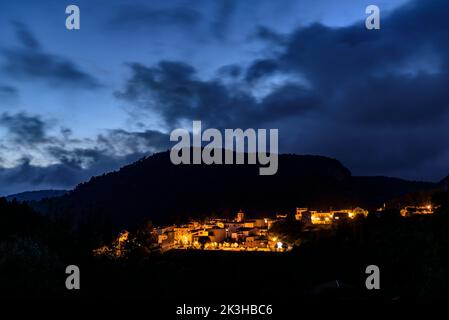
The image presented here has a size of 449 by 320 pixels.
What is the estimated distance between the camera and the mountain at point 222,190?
378ft

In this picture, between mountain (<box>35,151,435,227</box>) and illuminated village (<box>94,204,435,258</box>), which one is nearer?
illuminated village (<box>94,204,435,258</box>)

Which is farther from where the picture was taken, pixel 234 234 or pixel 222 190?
pixel 222 190

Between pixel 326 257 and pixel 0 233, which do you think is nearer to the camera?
pixel 0 233

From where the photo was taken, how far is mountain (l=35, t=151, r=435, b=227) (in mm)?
115125

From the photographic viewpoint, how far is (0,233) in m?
27.5

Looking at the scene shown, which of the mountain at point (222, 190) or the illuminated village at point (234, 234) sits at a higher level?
the mountain at point (222, 190)

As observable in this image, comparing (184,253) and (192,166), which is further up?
(192,166)

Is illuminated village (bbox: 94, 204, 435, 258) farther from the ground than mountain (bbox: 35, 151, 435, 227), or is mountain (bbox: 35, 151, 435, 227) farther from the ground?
mountain (bbox: 35, 151, 435, 227)

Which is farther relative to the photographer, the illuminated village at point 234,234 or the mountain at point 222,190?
the mountain at point 222,190

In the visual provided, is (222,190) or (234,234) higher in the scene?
(222,190)

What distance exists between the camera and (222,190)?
127 m
